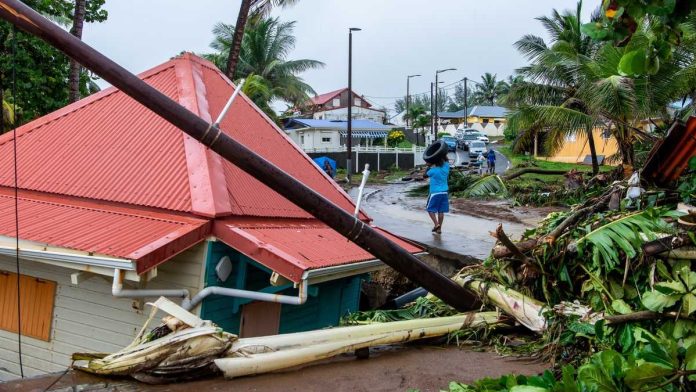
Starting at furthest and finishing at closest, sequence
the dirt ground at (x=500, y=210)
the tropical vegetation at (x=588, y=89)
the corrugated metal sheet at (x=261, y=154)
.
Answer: the dirt ground at (x=500, y=210) → the tropical vegetation at (x=588, y=89) → the corrugated metal sheet at (x=261, y=154)

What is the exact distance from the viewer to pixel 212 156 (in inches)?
310

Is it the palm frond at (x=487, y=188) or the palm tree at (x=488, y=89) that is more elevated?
the palm tree at (x=488, y=89)

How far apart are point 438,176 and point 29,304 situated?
297 inches

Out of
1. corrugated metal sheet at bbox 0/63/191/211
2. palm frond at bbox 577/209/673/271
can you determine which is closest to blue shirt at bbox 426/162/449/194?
corrugated metal sheet at bbox 0/63/191/211

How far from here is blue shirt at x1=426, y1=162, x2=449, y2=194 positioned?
11954 mm

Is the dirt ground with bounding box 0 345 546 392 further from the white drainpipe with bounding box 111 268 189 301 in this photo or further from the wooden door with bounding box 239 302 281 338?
the wooden door with bounding box 239 302 281 338

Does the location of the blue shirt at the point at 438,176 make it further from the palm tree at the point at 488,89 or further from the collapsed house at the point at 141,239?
the palm tree at the point at 488,89

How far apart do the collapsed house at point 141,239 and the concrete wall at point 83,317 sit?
0.05 ft

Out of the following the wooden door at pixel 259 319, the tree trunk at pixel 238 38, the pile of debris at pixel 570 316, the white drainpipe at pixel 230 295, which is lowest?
the wooden door at pixel 259 319

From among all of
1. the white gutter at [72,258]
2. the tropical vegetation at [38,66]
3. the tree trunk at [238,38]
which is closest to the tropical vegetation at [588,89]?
the white gutter at [72,258]

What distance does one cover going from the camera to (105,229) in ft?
22.3

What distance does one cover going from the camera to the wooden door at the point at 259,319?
7492 mm

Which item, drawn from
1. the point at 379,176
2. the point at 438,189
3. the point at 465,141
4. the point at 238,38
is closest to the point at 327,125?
the point at 379,176

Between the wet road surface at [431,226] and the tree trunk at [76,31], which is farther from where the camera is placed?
the tree trunk at [76,31]
